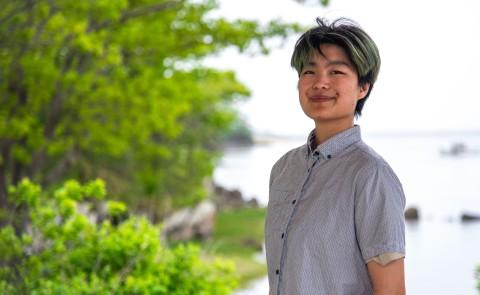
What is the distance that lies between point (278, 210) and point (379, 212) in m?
0.24

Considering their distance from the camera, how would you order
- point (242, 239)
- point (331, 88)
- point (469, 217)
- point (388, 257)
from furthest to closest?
1. point (469, 217)
2. point (242, 239)
3. point (331, 88)
4. point (388, 257)

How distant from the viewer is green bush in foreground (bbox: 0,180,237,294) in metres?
3.23

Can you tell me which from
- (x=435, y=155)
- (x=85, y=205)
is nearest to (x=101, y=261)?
(x=85, y=205)

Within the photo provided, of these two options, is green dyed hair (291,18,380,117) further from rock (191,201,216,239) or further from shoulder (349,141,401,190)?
rock (191,201,216,239)

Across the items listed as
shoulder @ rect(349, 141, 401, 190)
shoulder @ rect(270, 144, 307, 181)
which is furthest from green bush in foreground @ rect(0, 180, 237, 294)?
shoulder @ rect(349, 141, 401, 190)

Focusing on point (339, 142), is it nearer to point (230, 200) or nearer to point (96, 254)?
point (96, 254)

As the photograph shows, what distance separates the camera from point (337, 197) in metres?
1.24

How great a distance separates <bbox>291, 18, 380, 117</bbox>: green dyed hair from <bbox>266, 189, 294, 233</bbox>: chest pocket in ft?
0.80

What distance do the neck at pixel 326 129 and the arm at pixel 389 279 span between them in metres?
0.26

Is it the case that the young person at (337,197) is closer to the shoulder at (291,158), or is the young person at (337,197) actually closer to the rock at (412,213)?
the shoulder at (291,158)

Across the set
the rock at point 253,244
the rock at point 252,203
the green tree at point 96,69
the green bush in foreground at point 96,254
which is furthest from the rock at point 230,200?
the green bush in foreground at point 96,254

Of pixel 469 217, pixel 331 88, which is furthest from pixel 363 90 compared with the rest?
pixel 469 217

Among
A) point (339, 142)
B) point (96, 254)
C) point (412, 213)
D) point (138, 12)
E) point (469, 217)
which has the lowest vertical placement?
point (339, 142)

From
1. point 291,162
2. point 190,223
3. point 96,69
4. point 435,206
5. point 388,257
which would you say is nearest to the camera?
point 388,257
